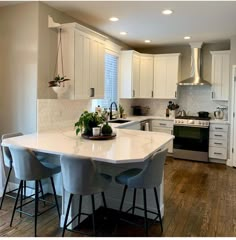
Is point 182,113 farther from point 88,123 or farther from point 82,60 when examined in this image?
point 88,123

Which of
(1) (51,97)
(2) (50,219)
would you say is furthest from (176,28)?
(2) (50,219)

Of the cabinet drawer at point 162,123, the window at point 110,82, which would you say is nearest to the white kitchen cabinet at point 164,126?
the cabinet drawer at point 162,123

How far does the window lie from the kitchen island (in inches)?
81.0

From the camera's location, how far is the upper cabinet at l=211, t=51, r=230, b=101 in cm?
580

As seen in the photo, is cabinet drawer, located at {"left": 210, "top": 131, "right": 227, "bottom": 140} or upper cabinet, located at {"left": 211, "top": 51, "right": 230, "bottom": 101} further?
upper cabinet, located at {"left": 211, "top": 51, "right": 230, "bottom": 101}

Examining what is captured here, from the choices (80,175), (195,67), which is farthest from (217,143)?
(80,175)

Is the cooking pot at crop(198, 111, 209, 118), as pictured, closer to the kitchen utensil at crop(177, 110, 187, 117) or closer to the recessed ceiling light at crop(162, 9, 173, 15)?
the kitchen utensil at crop(177, 110, 187, 117)

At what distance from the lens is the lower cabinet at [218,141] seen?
5.62 m

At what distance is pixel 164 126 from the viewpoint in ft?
20.6

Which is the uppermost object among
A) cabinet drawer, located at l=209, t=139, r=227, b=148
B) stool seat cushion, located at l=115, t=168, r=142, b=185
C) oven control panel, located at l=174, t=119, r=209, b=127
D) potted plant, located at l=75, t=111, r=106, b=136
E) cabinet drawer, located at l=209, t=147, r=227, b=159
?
potted plant, located at l=75, t=111, r=106, b=136

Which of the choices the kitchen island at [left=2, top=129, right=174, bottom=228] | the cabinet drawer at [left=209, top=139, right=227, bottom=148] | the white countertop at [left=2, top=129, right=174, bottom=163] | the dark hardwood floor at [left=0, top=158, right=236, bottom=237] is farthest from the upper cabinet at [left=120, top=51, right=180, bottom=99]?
the white countertop at [left=2, top=129, right=174, bottom=163]

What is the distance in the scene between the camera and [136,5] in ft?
11.7

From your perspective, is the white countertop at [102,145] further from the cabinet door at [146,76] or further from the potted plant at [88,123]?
the cabinet door at [146,76]

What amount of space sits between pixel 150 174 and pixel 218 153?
384cm
